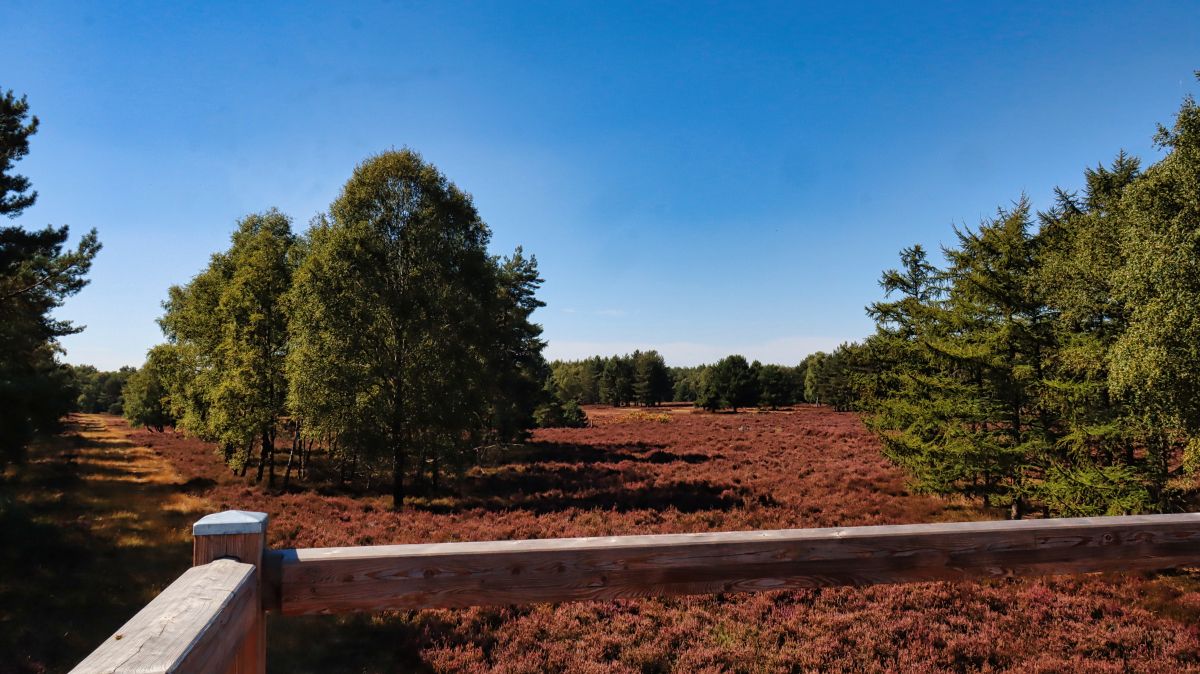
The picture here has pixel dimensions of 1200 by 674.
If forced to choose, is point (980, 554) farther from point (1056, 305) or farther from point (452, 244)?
point (452, 244)

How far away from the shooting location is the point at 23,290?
47.0 feet

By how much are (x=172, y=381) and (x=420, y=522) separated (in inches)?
888

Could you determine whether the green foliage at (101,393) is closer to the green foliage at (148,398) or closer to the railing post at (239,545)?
the green foliage at (148,398)

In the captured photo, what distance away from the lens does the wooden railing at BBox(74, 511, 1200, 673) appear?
72.4 inches

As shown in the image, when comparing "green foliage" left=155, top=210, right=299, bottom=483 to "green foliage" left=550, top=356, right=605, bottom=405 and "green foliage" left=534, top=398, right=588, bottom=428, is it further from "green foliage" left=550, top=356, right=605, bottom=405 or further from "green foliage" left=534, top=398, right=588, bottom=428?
"green foliage" left=550, top=356, right=605, bottom=405

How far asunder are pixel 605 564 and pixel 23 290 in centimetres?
1997

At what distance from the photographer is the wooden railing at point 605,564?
1840mm

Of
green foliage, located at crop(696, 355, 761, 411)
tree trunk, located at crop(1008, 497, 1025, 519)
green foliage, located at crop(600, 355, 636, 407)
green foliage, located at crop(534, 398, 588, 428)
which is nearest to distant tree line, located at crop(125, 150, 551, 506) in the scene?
tree trunk, located at crop(1008, 497, 1025, 519)

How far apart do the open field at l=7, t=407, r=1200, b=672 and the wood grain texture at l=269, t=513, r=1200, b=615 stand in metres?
5.03

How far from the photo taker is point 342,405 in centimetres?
1800

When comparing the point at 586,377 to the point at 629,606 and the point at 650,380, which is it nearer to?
the point at 650,380

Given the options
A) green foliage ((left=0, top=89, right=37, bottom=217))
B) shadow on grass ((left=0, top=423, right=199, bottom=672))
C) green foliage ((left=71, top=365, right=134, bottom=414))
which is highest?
green foliage ((left=0, top=89, right=37, bottom=217))

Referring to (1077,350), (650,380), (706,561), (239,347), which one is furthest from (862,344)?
(650,380)

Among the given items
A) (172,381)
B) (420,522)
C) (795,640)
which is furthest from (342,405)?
(172,381)
